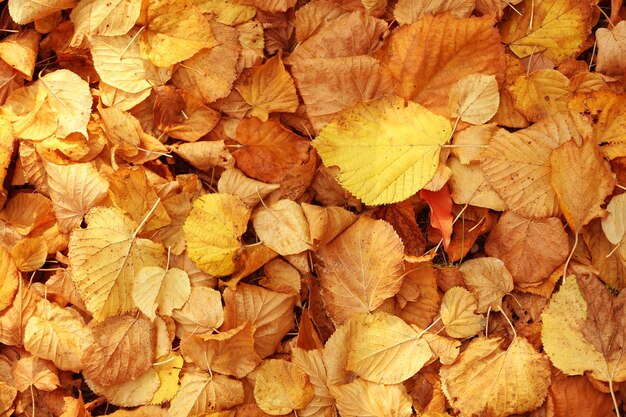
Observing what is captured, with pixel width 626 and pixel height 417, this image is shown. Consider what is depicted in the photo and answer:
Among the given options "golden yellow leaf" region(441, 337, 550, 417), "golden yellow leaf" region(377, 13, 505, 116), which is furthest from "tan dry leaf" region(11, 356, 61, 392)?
"golden yellow leaf" region(377, 13, 505, 116)

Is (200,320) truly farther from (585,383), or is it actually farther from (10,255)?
(585,383)

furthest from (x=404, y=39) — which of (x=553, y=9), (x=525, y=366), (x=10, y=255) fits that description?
(x=10, y=255)

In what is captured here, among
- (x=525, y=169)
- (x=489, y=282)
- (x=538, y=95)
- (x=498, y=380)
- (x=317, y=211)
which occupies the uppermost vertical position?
(x=538, y=95)

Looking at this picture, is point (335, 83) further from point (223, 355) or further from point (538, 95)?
point (223, 355)

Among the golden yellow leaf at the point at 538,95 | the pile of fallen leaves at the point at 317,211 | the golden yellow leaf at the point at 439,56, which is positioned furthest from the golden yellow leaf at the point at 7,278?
the golden yellow leaf at the point at 538,95

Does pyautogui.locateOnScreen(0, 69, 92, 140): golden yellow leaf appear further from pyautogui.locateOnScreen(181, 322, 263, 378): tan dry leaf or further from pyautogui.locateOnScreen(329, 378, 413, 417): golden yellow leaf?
pyautogui.locateOnScreen(329, 378, 413, 417): golden yellow leaf

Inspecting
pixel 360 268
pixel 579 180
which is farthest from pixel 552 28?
pixel 360 268
